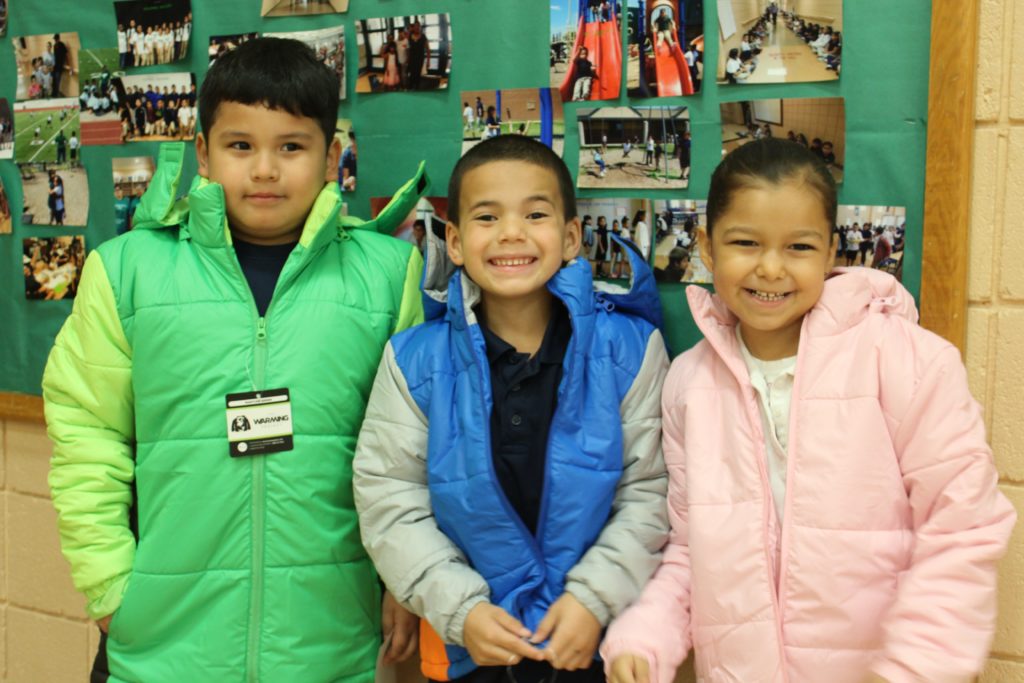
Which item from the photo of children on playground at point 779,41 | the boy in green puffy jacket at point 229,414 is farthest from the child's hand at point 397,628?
the photo of children on playground at point 779,41

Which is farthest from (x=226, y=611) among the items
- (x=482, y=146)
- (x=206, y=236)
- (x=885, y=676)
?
(x=885, y=676)

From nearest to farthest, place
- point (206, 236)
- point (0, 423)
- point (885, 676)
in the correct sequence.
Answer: point (885, 676) < point (206, 236) < point (0, 423)

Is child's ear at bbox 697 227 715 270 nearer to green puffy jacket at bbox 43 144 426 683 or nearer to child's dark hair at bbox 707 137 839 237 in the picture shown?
child's dark hair at bbox 707 137 839 237

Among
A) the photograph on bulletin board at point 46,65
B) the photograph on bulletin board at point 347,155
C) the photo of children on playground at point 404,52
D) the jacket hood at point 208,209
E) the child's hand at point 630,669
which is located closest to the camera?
the child's hand at point 630,669

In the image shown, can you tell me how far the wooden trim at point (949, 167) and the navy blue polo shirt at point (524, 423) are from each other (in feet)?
1.97

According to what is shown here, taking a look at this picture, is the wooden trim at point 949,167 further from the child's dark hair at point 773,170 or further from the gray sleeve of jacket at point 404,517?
the gray sleeve of jacket at point 404,517

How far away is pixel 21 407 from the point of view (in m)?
2.18

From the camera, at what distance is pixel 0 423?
7.42 ft

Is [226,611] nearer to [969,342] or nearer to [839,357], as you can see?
[839,357]

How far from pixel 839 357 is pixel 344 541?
2.85ft

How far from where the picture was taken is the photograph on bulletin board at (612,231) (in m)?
1.62

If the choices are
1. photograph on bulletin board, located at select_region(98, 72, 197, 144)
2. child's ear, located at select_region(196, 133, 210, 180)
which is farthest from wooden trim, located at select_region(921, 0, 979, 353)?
photograph on bulletin board, located at select_region(98, 72, 197, 144)

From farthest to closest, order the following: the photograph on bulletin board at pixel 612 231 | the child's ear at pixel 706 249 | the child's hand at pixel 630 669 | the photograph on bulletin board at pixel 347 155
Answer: the photograph on bulletin board at pixel 347 155 < the photograph on bulletin board at pixel 612 231 < the child's ear at pixel 706 249 < the child's hand at pixel 630 669

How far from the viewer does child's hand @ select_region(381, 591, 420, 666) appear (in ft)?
5.37
